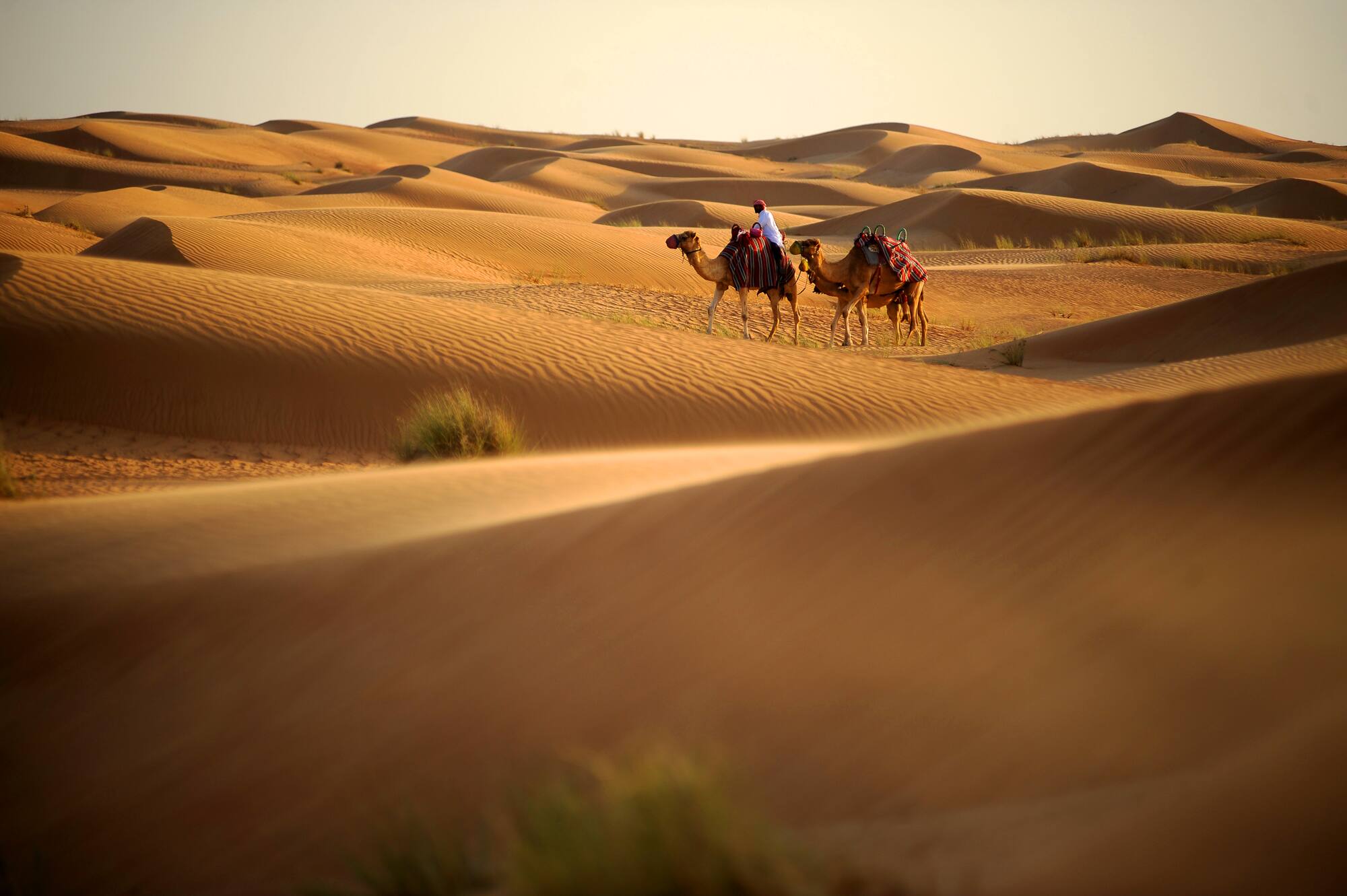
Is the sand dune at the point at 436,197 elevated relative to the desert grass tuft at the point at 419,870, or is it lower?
elevated

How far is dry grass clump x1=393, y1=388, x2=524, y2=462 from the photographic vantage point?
914 centimetres

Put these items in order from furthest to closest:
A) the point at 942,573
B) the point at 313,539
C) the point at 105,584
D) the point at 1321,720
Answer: the point at 313,539 < the point at 105,584 < the point at 942,573 < the point at 1321,720

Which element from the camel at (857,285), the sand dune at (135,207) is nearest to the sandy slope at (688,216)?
the sand dune at (135,207)

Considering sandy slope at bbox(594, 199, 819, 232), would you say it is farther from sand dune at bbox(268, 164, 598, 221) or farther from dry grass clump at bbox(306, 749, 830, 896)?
dry grass clump at bbox(306, 749, 830, 896)

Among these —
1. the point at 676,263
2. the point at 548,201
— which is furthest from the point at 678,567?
the point at 548,201

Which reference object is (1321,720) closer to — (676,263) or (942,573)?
(942,573)

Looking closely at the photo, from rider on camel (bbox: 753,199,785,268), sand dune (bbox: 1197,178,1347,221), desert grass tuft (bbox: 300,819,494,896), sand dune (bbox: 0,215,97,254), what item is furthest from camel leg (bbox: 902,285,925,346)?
sand dune (bbox: 1197,178,1347,221)

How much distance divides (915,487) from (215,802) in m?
3.11

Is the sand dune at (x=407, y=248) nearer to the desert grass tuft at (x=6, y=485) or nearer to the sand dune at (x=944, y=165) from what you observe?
the desert grass tuft at (x=6, y=485)

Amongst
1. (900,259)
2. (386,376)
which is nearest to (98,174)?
(900,259)

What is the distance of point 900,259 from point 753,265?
2527 mm

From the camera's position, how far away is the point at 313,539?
17.5ft

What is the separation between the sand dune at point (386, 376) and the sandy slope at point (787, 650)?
5.46 m

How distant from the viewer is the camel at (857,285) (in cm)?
1632
